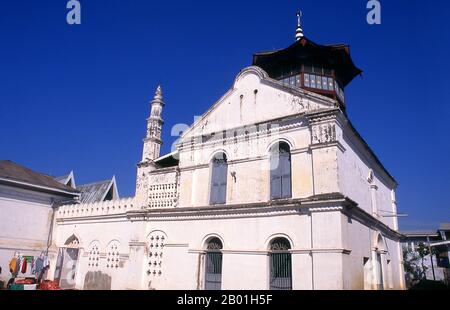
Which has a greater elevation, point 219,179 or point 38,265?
point 219,179

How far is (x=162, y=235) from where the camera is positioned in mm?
16141

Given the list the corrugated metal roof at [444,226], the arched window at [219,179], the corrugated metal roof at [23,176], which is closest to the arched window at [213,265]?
the arched window at [219,179]

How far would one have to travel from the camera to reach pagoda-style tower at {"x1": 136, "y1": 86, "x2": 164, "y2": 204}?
17.8 m

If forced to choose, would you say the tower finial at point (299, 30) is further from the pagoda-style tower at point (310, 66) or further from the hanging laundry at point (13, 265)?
the hanging laundry at point (13, 265)

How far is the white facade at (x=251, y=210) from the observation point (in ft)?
40.0

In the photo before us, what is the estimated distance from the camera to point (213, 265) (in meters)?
14.4

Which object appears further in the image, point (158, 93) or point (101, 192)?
point (101, 192)

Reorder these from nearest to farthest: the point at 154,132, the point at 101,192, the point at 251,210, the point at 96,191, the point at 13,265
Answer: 1. the point at 251,210
2. the point at 154,132
3. the point at 13,265
4. the point at 101,192
5. the point at 96,191

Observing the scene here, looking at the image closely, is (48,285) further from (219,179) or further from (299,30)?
(299,30)

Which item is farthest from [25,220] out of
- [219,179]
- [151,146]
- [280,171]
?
[280,171]

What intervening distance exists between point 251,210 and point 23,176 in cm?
1474

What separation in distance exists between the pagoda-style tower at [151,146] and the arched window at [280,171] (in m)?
6.90
